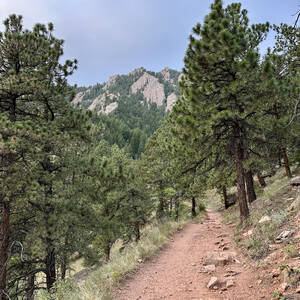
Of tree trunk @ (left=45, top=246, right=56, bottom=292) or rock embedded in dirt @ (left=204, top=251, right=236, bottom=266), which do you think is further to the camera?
tree trunk @ (left=45, top=246, right=56, bottom=292)

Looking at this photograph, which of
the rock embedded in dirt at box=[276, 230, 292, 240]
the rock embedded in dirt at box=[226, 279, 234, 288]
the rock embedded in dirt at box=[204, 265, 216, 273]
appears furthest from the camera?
the rock embedded in dirt at box=[204, 265, 216, 273]

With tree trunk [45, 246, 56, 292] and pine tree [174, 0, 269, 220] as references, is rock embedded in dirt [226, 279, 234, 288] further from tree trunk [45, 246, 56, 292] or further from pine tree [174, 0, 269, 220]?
tree trunk [45, 246, 56, 292]

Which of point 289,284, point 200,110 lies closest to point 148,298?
point 289,284

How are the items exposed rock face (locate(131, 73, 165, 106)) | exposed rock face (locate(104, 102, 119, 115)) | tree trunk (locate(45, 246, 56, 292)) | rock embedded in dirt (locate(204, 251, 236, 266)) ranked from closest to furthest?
1. rock embedded in dirt (locate(204, 251, 236, 266))
2. tree trunk (locate(45, 246, 56, 292))
3. exposed rock face (locate(104, 102, 119, 115))
4. exposed rock face (locate(131, 73, 165, 106))

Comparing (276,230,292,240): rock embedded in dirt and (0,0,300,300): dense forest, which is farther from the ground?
(0,0,300,300): dense forest

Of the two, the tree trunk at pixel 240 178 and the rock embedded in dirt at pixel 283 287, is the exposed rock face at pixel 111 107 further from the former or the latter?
the rock embedded in dirt at pixel 283 287

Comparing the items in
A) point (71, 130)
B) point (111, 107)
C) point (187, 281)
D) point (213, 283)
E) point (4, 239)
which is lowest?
point (187, 281)

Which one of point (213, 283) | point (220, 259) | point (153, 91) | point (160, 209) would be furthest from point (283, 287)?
point (153, 91)

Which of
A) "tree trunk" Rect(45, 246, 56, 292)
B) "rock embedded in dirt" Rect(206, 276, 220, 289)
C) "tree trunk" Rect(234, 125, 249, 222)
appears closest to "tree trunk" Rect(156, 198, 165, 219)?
"tree trunk" Rect(234, 125, 249, 222)

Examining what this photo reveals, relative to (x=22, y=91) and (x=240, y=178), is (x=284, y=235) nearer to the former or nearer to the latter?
(x=240, y=178)

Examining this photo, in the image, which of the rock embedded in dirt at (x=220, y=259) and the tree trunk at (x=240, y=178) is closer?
the rock embedded in dirt at (x=220, y=259)

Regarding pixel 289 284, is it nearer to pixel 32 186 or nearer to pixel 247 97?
pixel 247 97

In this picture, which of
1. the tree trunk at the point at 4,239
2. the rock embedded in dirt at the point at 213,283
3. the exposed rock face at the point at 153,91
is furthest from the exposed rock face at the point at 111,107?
the rock embedded in dirt at the point at 213,283

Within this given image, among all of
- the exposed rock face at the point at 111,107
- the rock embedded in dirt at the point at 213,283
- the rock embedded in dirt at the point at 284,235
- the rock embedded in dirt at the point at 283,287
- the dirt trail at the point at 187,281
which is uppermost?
the exposed rock face at the point at 111,107
